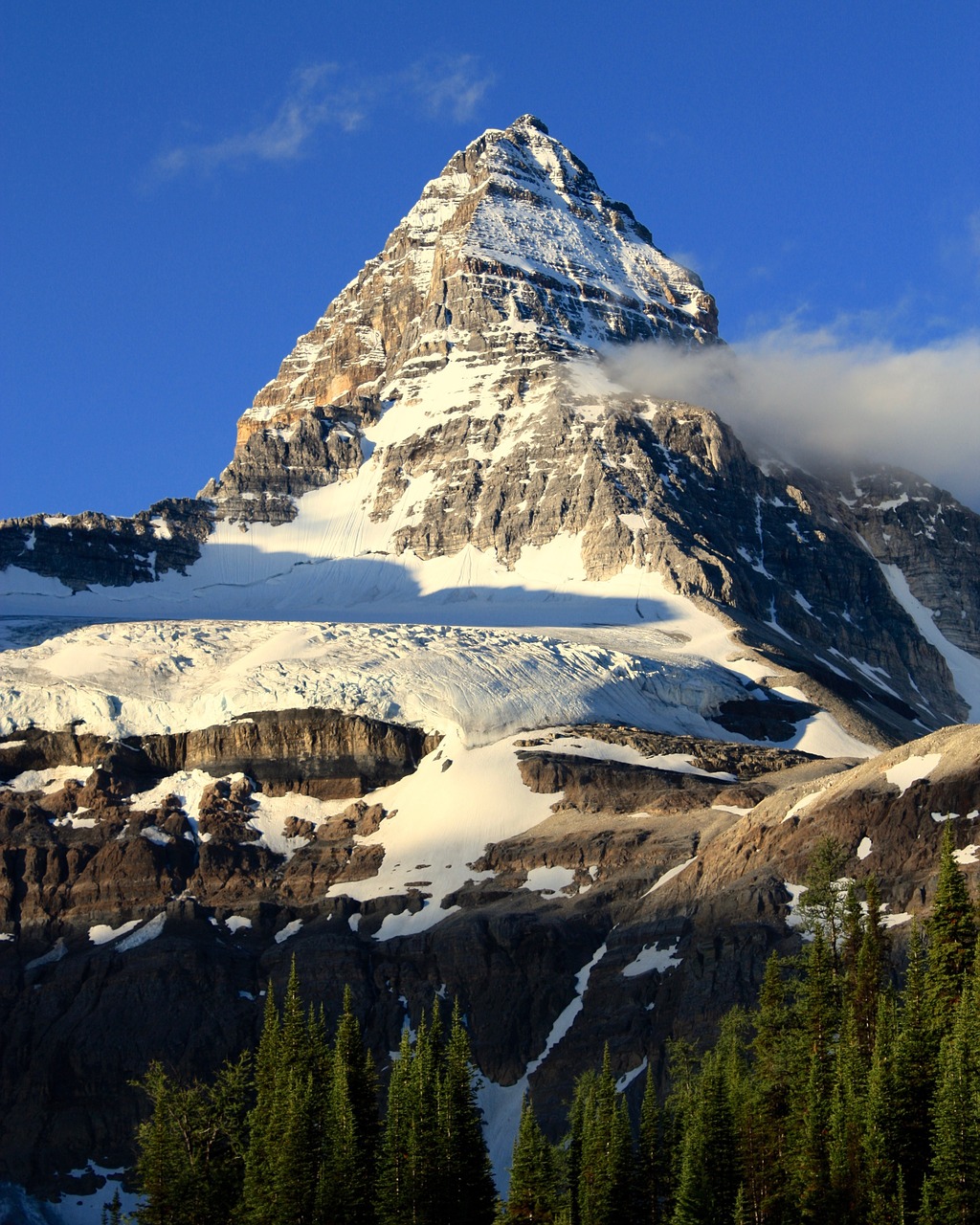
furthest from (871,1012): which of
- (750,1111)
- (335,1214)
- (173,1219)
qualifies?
(173,1219)

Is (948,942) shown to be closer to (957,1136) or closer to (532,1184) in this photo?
(957,1136)

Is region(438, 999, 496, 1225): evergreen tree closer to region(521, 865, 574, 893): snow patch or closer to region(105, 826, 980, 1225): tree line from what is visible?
region(105, 826, 980, 1225): tree line

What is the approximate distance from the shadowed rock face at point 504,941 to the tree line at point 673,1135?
138 feet

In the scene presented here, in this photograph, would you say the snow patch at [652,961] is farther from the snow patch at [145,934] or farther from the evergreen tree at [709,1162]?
the evergreen tree at [709,1162]

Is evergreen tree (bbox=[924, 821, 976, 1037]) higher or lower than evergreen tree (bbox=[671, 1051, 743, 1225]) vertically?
higher

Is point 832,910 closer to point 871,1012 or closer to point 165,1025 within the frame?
point 871,1012

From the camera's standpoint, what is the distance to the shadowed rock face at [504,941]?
502 ft

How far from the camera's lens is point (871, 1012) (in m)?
98.3

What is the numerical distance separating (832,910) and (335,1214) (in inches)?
1393

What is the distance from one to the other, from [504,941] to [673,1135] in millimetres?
72702

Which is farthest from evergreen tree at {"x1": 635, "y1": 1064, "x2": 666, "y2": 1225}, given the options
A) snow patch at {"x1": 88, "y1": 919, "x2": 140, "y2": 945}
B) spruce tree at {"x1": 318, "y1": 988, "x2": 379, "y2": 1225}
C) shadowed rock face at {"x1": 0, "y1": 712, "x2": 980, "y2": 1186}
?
snow patch at {"x1": 88, "y1": 919, "x2": 140, "y2": 945}

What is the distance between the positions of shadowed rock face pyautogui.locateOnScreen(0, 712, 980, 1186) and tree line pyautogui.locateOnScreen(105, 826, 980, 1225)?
42.1 m

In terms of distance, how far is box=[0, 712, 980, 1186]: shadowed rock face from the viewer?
153m

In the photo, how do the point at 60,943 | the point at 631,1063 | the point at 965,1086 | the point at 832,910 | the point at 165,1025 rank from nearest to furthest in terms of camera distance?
the point at 965,1086 < the point at 832,910 < the point at 631,1063 < the point at 165,1025 < the point at 60,943
